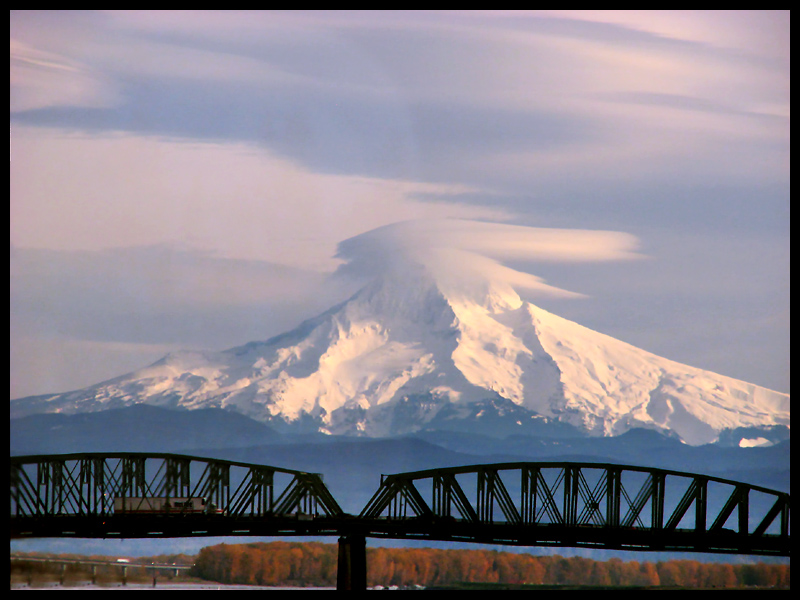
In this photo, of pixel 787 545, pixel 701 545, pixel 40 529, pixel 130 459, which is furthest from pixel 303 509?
pixel 787 545

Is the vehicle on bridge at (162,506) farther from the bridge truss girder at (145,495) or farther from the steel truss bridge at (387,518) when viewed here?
the bridge truss girder at (145,495)

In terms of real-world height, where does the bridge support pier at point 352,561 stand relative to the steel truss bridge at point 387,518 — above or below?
below

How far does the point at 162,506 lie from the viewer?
130 meters

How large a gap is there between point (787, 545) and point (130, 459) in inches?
2923

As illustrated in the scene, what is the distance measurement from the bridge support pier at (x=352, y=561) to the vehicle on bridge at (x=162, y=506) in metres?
16.4

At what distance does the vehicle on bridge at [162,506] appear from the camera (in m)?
128

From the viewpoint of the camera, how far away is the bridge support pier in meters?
124

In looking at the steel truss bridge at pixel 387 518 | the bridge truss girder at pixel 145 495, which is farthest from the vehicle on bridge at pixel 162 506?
the bridge truss girder at pixel 145 495

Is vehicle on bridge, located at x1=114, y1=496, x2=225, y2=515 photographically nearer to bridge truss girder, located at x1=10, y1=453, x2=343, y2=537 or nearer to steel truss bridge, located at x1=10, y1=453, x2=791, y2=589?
steel truss bridge, located at x1=10, y1=453, x2=791, y2=589

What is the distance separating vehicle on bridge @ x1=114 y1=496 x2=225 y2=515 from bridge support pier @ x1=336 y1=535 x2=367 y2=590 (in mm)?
16418

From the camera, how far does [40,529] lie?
120 m

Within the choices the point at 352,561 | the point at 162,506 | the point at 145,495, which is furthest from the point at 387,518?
the point at 145,495

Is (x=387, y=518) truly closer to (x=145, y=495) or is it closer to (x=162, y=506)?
(x=162, y=506)

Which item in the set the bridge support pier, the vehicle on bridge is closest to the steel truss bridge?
the bridge support pier
